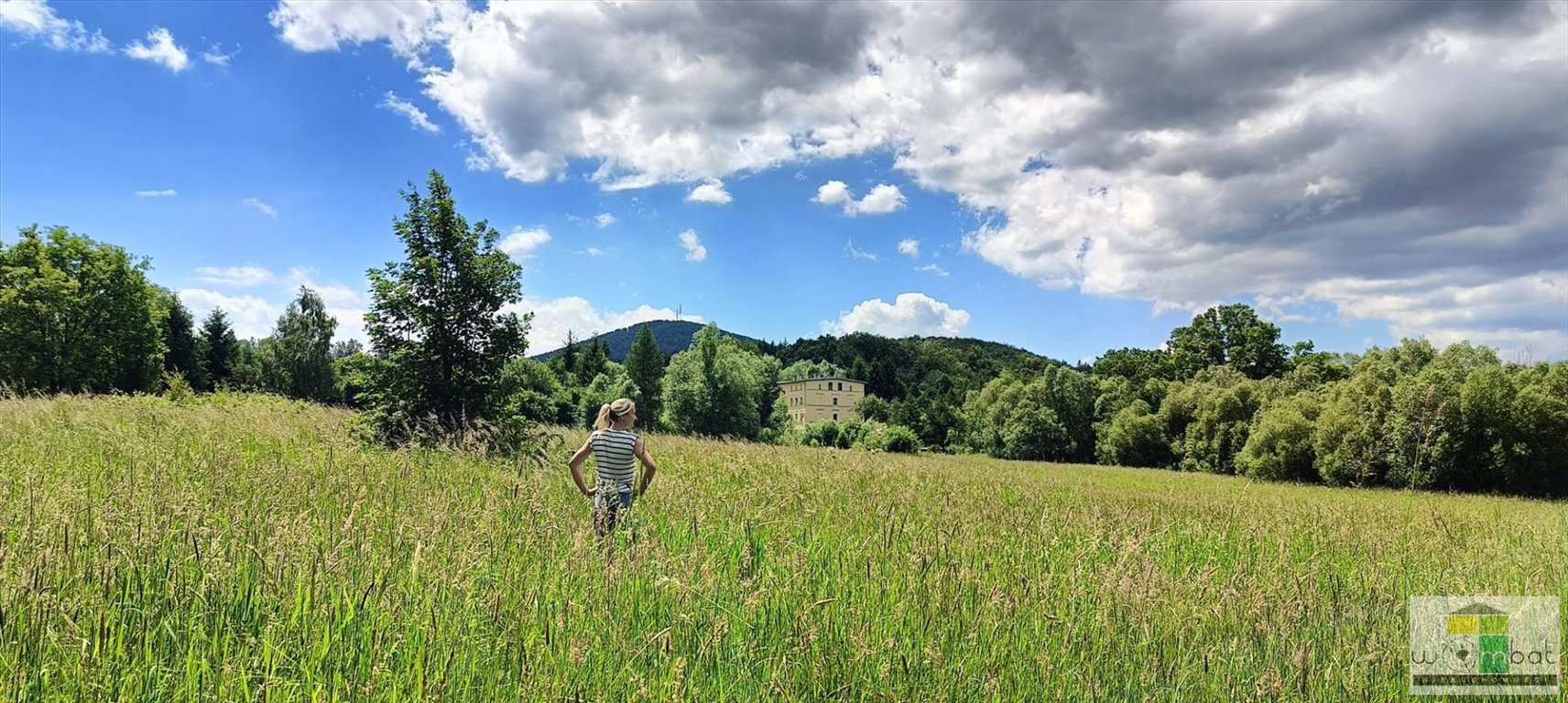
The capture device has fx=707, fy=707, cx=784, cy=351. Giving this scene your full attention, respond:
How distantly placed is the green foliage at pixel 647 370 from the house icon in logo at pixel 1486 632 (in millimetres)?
73360

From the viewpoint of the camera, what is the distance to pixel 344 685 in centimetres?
305

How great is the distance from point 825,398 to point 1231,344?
82.2 m

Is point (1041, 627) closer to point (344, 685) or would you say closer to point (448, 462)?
point (344, 685)

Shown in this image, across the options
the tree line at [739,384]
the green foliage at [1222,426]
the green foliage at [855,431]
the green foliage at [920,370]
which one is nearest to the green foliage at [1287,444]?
the tree line at [739,384]

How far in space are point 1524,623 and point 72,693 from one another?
8.80 m

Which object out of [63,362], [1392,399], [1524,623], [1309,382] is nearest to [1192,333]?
[1309,382]

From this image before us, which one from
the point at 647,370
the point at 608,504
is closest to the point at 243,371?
the point at 647,370

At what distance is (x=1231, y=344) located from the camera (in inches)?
2744

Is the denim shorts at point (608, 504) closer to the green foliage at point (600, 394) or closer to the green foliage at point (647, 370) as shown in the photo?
the green foliage at point (600, 394)

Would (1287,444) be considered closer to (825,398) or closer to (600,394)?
(600,394)

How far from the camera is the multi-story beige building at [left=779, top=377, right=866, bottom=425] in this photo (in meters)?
142

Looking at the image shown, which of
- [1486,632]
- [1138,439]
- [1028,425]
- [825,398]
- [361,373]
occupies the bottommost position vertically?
[1486,632]

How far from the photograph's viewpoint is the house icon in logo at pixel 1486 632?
4664 millimetres

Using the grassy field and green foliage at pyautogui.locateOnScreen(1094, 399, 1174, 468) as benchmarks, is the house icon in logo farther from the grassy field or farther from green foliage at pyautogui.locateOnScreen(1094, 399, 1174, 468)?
green foliage at pyautogui.locateOnScreen(1094, 399, 1174, 468)
